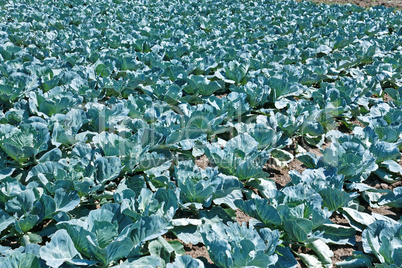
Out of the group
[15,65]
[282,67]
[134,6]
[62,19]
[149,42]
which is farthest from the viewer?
[134,6]

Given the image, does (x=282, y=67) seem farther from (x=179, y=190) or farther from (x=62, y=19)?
(x=62, y=19)

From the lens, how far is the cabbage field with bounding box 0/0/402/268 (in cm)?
226

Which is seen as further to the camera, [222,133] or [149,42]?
[149,42]

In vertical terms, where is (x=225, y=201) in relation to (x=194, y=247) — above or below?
→ above

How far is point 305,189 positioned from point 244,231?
645 millimetres

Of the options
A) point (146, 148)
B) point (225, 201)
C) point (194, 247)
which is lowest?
point (194, 247)

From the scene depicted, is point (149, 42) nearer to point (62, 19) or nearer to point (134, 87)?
point (134, 87)

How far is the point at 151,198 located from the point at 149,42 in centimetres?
423

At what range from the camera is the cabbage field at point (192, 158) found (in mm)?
2256

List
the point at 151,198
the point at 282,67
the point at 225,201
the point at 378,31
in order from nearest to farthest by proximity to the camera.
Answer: the point at 151,198, the point at 225,201, the point at 282,67, the point at 378,31

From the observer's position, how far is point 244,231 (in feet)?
7.43

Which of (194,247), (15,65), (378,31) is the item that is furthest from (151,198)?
(378,31)

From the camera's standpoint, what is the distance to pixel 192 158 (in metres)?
3.34

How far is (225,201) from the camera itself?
2701 mm
